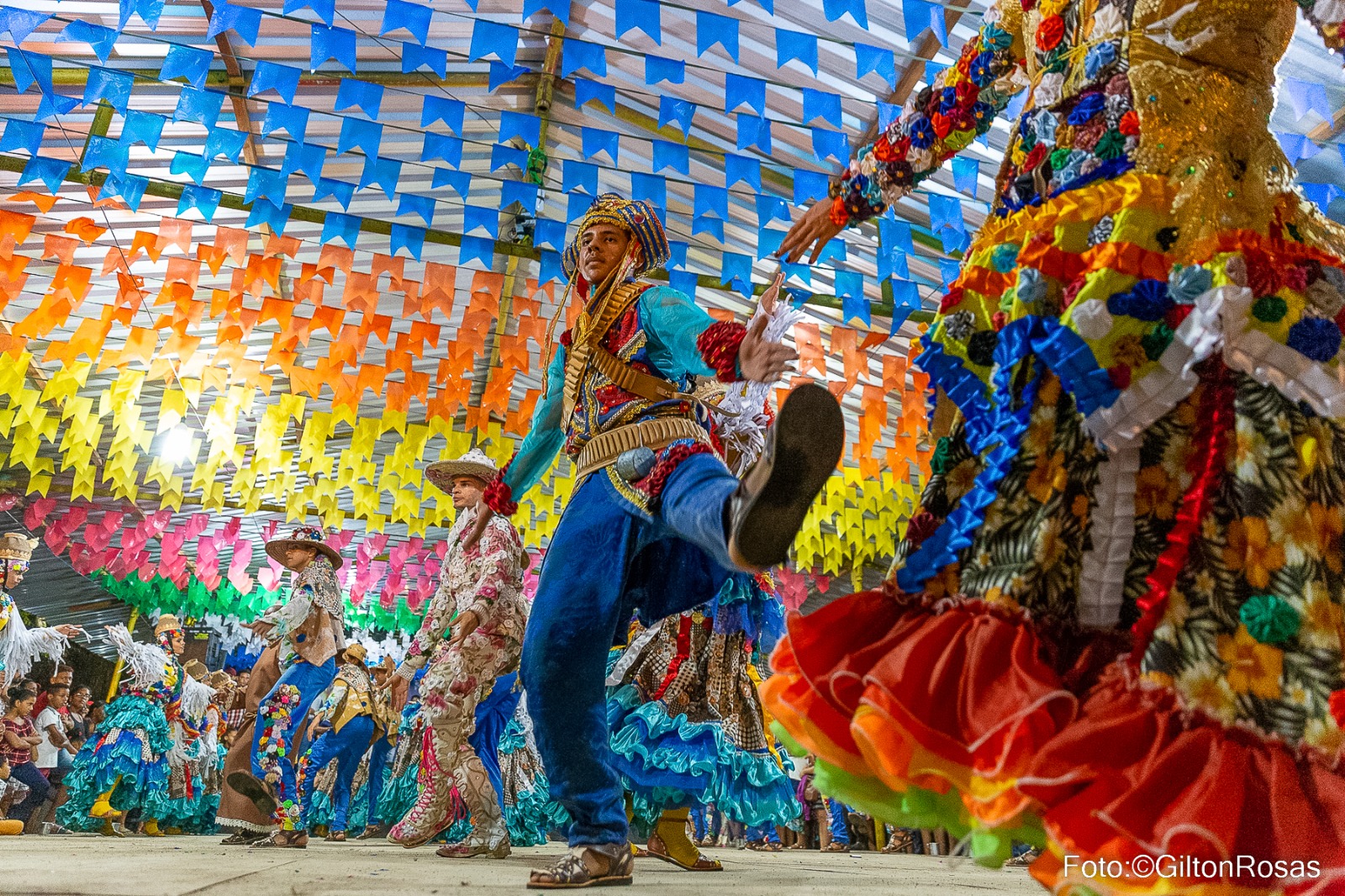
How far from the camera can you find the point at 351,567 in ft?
73.7

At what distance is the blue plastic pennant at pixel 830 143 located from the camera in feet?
22.8

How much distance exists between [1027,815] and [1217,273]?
84 cm

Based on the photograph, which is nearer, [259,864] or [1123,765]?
[1123,765]

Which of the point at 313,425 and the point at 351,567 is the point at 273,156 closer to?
the point at 313,425

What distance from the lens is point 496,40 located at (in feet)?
19.7

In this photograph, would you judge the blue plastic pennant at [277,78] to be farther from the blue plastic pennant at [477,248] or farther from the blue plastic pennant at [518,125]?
the blue plastic pennant at [477,248]

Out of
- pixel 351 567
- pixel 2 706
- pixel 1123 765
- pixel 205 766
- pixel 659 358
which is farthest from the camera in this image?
pixel 351 567

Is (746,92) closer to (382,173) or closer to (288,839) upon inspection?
(382,173)

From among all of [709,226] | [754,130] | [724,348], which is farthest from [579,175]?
[724,348]

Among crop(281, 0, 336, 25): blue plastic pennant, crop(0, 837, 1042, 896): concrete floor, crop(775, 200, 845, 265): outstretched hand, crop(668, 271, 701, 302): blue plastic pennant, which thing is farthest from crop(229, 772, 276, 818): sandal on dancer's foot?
crop(775, 200, 845, 265): outstretched hand

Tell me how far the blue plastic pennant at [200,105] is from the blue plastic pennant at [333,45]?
3.30ft

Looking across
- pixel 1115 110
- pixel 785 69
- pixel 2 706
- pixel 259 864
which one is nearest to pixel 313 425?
pixel 2 706

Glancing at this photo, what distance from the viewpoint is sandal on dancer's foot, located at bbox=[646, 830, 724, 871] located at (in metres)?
4.10

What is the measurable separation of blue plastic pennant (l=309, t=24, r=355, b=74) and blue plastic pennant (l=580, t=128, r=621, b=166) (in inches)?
61.2
